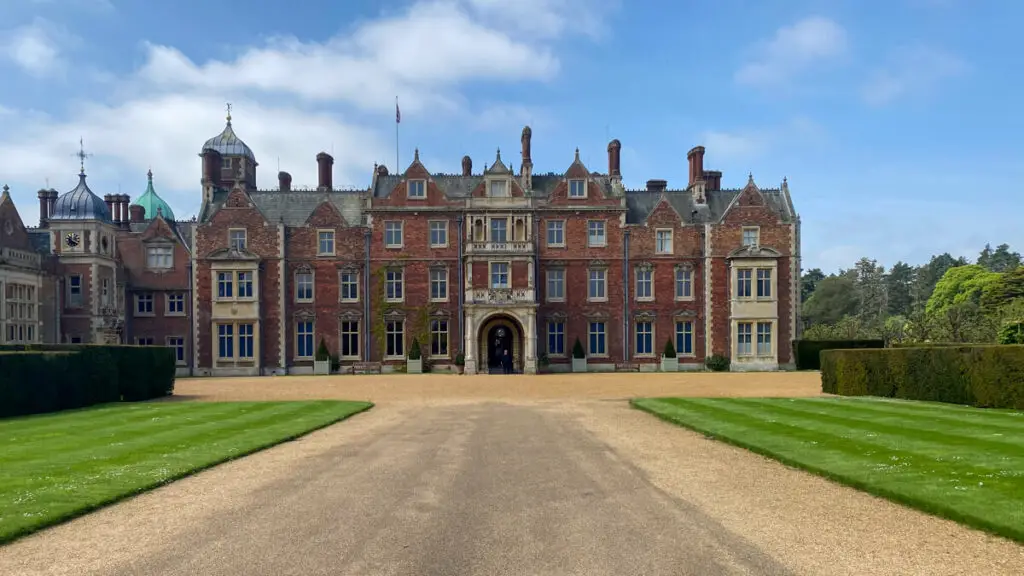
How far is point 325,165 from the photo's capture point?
50.7 meters

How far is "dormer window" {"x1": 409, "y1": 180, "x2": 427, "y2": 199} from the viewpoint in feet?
151

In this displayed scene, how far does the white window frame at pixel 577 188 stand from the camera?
46375 millimetres

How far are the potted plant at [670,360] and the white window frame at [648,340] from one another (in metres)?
1.12

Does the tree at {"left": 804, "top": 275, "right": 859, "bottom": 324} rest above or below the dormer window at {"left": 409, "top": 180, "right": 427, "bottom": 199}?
below

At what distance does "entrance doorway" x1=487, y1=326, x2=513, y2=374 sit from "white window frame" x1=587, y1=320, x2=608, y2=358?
5145mm

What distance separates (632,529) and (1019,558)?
387cm

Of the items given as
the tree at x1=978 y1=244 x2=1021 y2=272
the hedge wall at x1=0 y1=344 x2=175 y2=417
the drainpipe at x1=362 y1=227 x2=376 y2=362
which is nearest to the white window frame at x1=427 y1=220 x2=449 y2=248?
the drainpipe at x1=362 y1=227 x2=376 y2=362

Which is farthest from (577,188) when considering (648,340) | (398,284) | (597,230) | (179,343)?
(179,343)

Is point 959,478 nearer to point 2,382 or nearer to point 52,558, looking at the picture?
point 52,558

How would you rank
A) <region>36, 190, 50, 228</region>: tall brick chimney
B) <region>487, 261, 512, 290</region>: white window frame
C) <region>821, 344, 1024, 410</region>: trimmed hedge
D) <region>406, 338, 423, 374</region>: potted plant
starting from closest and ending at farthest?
<region>821, 344, 1024, 410</region>: trimmed hedge < <region>487, 261, 512, 290</region>: white window frame < <region>406, 338, 423, 374</region>: potted plant < <region>36, 190, 50, 228</region>: tall brick chimney

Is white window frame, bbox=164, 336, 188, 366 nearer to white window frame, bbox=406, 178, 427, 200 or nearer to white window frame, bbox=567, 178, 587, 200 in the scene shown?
white window frame, bbox=406, 178, 427, 200

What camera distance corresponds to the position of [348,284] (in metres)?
46.4

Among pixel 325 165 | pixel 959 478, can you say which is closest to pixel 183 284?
pixel 325 165

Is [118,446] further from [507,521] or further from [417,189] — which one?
[417,189]
